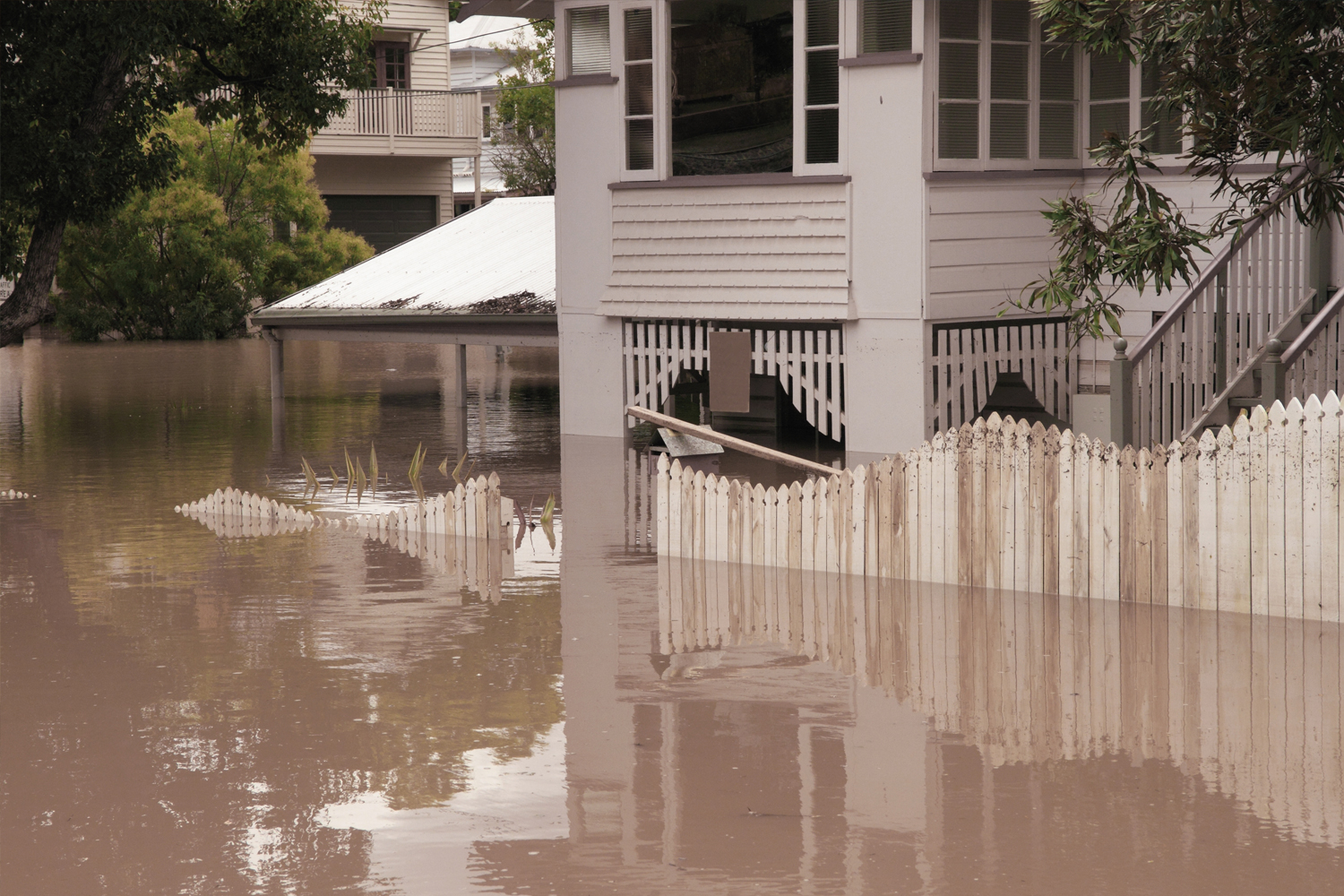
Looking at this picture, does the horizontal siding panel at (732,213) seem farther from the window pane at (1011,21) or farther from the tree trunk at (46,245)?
the tree trunk at (46,245)

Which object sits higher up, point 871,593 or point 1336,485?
point 1336,485

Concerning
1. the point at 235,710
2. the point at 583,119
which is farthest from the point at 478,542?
the point at 583,119

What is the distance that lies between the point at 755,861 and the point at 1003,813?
1.01 m

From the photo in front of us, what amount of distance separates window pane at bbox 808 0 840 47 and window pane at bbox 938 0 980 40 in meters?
0.99

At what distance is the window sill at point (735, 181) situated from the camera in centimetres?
1564

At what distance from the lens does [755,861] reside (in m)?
5.49

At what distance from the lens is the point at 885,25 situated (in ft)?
50.2

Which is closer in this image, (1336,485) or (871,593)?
(1336,485)

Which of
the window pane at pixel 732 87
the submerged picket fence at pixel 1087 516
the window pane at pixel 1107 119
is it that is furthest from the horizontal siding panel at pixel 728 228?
the submerged picket fence at pixel 1087 516

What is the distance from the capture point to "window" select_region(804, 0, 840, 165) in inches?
618

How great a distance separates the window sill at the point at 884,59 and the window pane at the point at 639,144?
2.51m

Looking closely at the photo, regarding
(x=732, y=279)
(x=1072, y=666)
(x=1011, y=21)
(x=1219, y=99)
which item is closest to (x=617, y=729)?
(x=1072, y=666)

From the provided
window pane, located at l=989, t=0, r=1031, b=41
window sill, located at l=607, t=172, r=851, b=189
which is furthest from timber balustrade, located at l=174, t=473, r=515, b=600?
window pane, located at l=989, t=0, r=1031, b=41

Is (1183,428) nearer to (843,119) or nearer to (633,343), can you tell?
(843,119)
